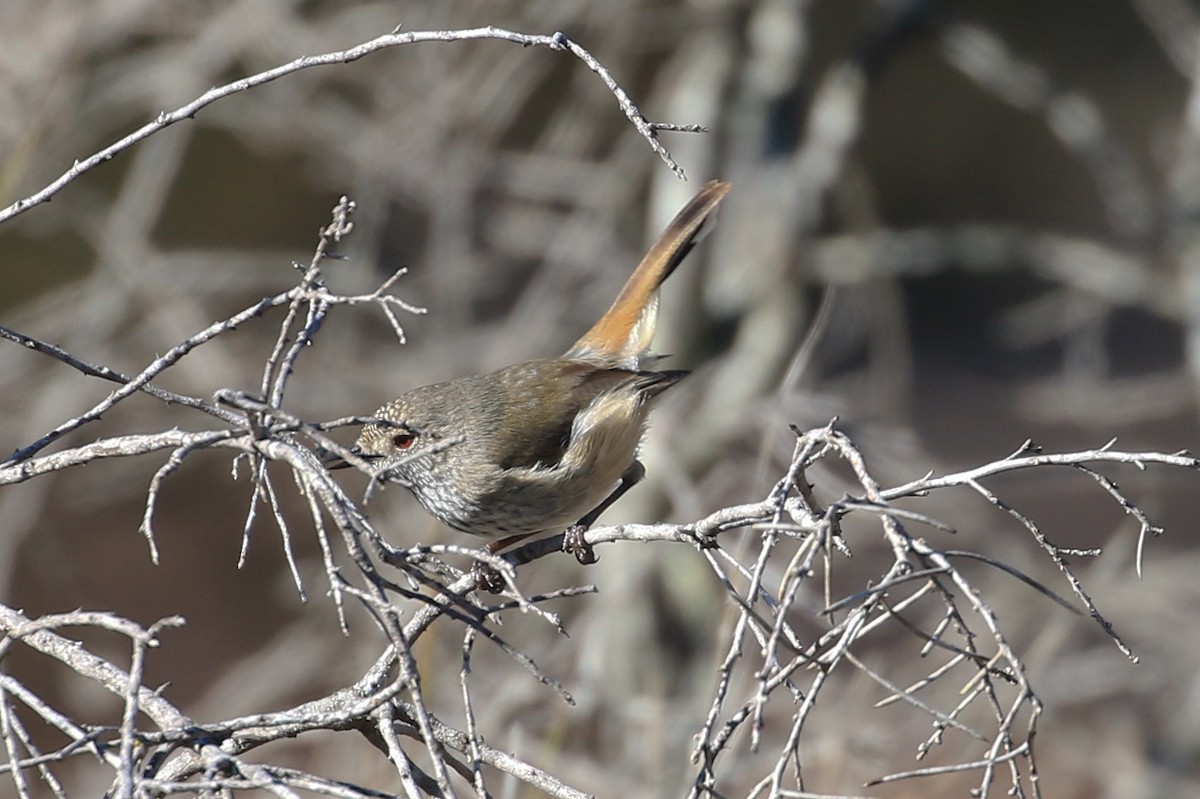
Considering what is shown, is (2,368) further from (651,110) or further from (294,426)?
(294,426)

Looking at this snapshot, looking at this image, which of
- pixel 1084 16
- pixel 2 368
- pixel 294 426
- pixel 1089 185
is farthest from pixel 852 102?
pixel 1089 185

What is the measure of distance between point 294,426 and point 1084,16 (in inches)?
623

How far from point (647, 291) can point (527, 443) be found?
36.6 inches

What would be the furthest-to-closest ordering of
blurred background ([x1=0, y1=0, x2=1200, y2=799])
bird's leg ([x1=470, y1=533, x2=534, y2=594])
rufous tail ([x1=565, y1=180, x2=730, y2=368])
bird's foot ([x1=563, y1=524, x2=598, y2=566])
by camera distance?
blurred background ([x1=0, y1=0, x2=1200, y2=799]) < rufous tail ([x1=565, y1=180, x2=730, y2=368]) < bird's foot ([x1=563, y1=524, x2=598, y2=566]) < bird's leg ([x1=470, y1=533, x2=534, y2=594])

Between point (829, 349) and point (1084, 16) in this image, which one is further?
point (1084, 16)

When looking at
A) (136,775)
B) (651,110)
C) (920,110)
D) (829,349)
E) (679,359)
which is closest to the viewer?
(136,775)

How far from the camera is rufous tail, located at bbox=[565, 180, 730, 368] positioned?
175 inches

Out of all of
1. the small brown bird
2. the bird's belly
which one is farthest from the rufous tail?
the bird's belly

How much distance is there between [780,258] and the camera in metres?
6.32

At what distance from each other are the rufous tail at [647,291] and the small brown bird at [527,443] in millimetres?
234

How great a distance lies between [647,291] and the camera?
14.7 ft

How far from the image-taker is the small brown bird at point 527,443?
3.66 metres

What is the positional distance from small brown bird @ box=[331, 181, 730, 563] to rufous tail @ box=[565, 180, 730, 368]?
0.77 feet

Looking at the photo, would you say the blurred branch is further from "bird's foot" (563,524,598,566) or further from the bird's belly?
the bird's belly
